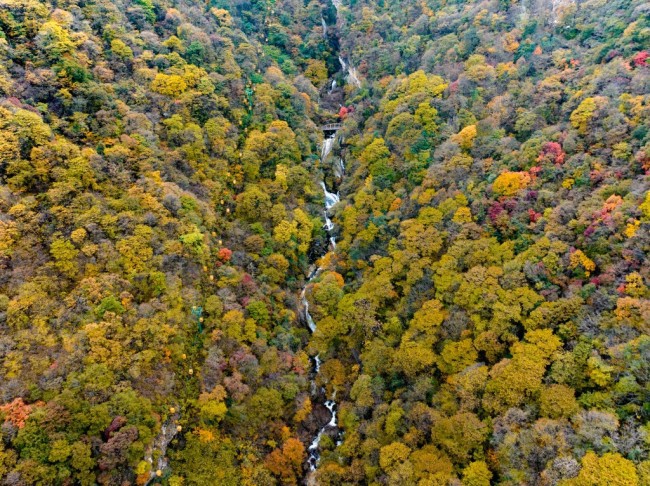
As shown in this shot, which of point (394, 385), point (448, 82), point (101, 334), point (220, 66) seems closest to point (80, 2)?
point (220, 66)

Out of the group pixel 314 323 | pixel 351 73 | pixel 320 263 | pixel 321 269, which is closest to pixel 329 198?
pixel 320 263

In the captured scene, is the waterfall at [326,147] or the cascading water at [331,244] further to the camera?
the waterfall at [326,147]

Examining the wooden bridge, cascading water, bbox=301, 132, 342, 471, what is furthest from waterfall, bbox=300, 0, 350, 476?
the wooden bridge

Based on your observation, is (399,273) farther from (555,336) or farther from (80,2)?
(80,2)

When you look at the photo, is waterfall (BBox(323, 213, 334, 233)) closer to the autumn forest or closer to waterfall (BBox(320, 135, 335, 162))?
the autumn forest

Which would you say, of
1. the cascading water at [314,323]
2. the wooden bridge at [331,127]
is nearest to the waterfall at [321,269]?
the cascading water at [314,323]

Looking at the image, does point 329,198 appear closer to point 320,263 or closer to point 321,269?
point 320,263

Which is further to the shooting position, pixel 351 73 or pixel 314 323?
pixel 351 73

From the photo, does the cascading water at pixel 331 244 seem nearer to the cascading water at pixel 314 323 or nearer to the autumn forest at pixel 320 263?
the cascading water at pixel 314 323
